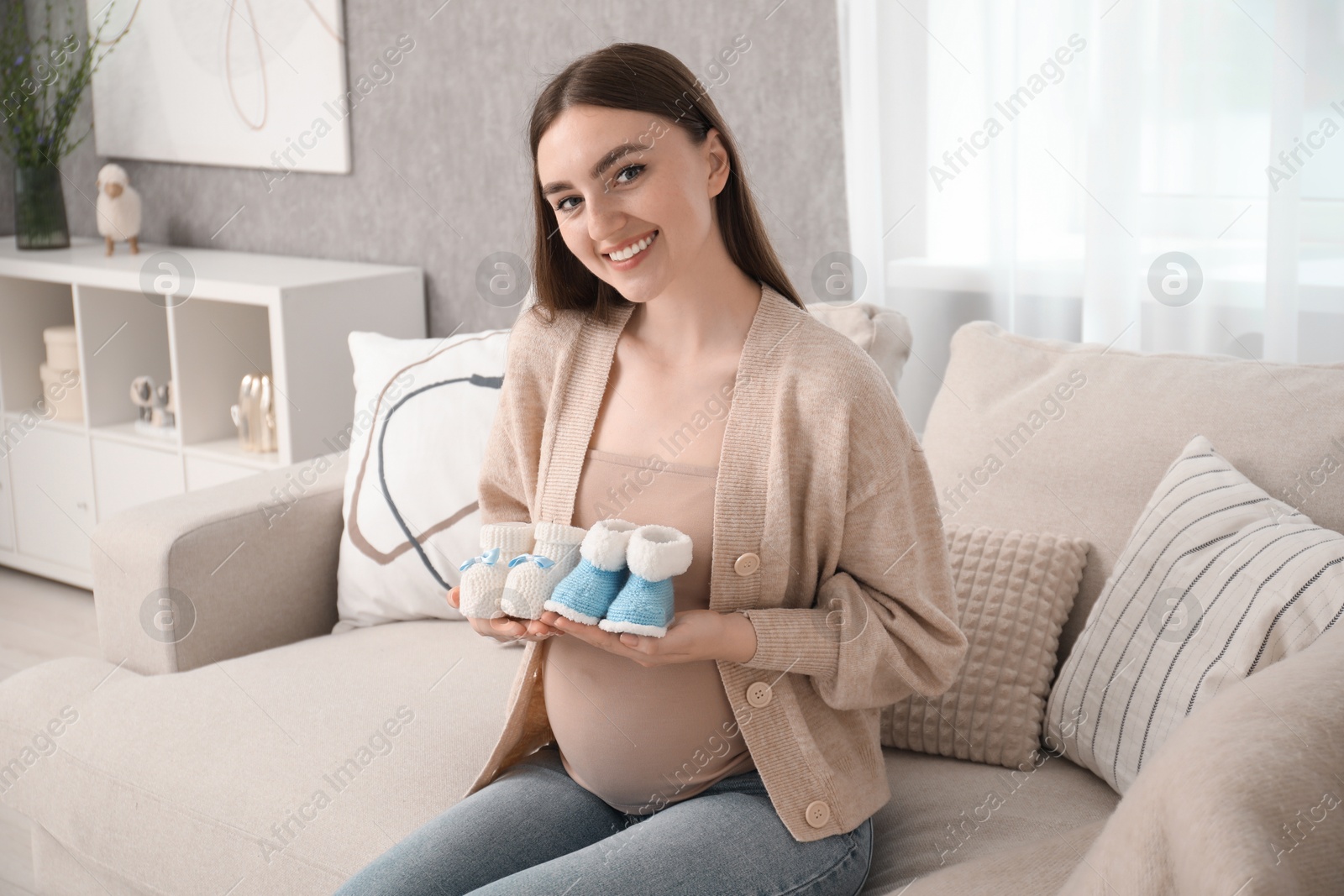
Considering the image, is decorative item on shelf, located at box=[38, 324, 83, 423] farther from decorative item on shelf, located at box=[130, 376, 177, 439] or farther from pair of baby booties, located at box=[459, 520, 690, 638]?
pair of baby booties, located at box=[459, 520, 690, 638]

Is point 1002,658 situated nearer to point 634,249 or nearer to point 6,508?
point 634,249

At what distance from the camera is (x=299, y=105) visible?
283 cm

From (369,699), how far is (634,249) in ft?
2.52

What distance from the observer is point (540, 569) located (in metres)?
1.05

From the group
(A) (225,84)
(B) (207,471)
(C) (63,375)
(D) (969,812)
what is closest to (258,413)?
(B) (207,471)

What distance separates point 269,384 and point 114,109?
1181 millimetres

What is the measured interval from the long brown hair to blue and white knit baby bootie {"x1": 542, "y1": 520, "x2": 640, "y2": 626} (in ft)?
1.05

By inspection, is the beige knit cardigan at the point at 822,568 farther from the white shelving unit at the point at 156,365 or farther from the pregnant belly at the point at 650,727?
the white shelving unit at the point at 156,365

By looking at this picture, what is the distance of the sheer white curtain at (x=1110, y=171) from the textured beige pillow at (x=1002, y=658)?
0.68 meters

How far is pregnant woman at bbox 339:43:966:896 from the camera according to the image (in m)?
1.05

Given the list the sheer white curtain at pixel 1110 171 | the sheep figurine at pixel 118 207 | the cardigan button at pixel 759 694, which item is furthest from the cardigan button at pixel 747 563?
the sheep figurine at pixel 118 207

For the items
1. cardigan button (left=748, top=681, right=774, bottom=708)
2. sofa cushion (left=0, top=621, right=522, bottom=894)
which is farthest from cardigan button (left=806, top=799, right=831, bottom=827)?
sofa cushion (left=0, top=621, right=522, bottom=894)

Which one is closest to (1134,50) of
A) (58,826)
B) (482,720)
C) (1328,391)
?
(1328,391)

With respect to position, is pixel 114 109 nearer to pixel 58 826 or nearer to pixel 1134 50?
pixel 58 826
